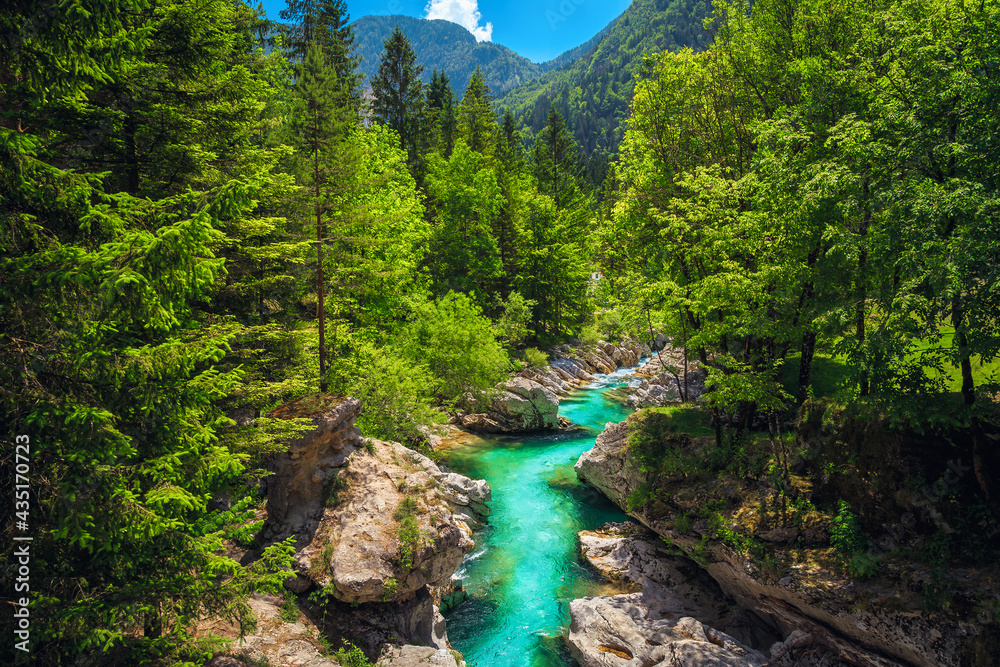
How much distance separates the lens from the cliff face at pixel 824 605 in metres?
8.70

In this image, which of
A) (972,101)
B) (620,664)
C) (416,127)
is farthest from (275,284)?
(416,127)

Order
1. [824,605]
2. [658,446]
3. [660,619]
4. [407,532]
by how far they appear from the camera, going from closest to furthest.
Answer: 1. [824,605]
2. [407,532]
3. [660,619]
4. [658,446]

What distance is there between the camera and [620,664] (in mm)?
11016

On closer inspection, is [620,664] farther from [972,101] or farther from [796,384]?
[972,101]

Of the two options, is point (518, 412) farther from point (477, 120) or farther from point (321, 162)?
point (477, 120)

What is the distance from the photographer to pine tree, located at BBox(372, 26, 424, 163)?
37656 mm

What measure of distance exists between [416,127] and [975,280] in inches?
1557

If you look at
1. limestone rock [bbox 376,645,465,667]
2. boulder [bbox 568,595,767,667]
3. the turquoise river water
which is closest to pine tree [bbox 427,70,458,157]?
the turquoise river water

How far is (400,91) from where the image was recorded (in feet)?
128

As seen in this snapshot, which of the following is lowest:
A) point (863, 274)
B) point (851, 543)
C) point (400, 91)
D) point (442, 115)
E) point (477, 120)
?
point (851, 543)

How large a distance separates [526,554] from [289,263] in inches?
481

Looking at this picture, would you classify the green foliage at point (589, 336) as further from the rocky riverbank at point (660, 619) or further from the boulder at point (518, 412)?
the rocky riverbank at point (660, 619)

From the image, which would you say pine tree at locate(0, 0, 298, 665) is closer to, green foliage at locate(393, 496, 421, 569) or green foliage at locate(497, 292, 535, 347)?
green foliage at locate(393, 496, 421, 569)

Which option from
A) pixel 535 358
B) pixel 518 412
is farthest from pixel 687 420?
pixel 535 358
